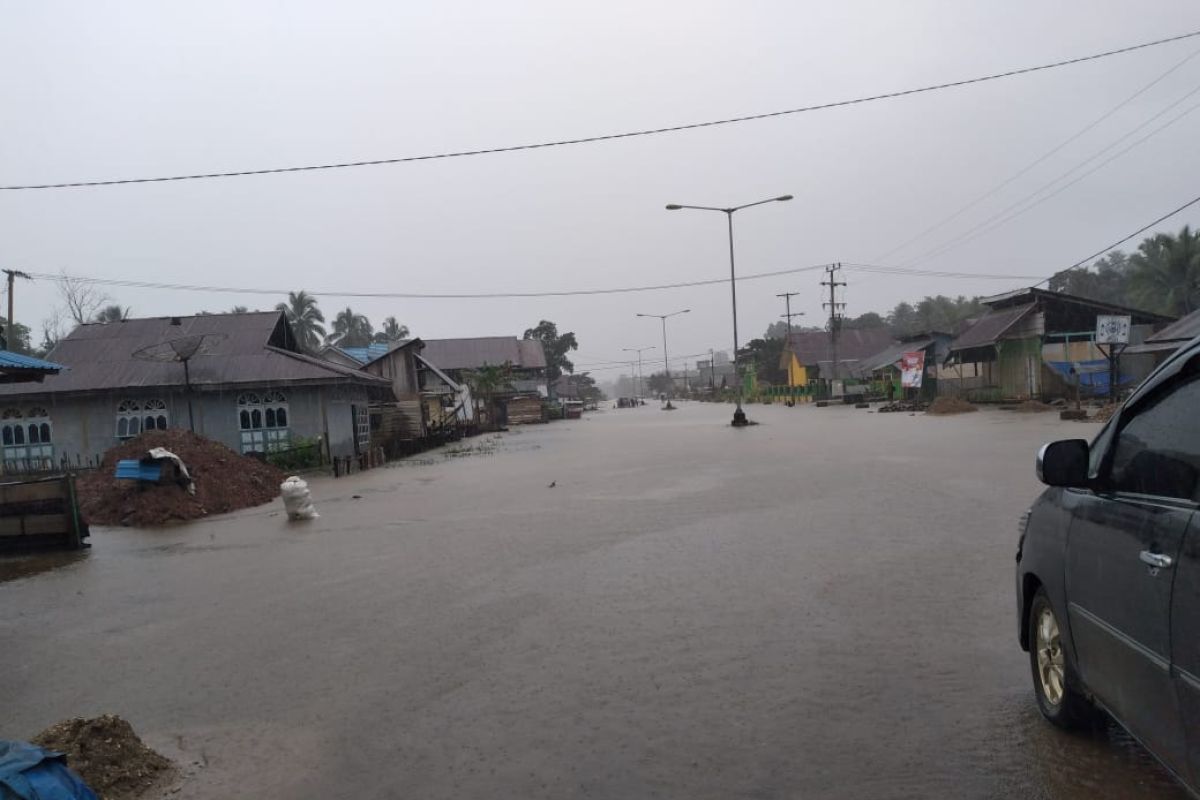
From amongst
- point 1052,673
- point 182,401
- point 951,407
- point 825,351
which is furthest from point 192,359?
point 825,351

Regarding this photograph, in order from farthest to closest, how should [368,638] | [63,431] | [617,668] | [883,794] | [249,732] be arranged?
[63,431]
[368,638]
[617,668]
[249,732]
[883,794]

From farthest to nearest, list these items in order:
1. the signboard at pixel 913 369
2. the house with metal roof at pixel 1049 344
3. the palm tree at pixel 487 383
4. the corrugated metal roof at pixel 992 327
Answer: the palm tree at pixel 487 383 < the signboard at pixel 913 369 < the corrugated metal roof at pixel 992 327 < the house with metal roof at pixel 1049 344

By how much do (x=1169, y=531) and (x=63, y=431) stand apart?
30.1 meters

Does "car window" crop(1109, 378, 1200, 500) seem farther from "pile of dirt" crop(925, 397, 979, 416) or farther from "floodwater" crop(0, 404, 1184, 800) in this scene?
"pile of dirt" crop(925, 397, 979, 416)

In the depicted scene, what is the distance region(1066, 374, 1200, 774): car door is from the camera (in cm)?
273

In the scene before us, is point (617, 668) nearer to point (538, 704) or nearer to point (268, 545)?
point (538, 704)

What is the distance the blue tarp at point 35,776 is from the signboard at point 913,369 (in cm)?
4568

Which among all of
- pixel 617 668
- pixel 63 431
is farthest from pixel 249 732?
pixel 63 431

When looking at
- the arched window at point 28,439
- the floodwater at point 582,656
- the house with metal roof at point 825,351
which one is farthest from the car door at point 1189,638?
the house with metal roof at point 825,351

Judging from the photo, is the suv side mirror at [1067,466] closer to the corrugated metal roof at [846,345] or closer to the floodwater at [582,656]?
the floodwater at [582,656]

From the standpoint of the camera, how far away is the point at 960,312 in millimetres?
96625

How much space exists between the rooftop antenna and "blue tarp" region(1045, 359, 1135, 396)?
32.4m

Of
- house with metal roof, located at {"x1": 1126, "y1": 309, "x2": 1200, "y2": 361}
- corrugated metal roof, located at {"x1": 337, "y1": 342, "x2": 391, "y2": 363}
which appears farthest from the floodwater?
corrugated metal roof, located at {"x1": 337, "y1": 342, "x2": 391, "y2": 363}

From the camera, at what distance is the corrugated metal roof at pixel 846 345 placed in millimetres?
79500
